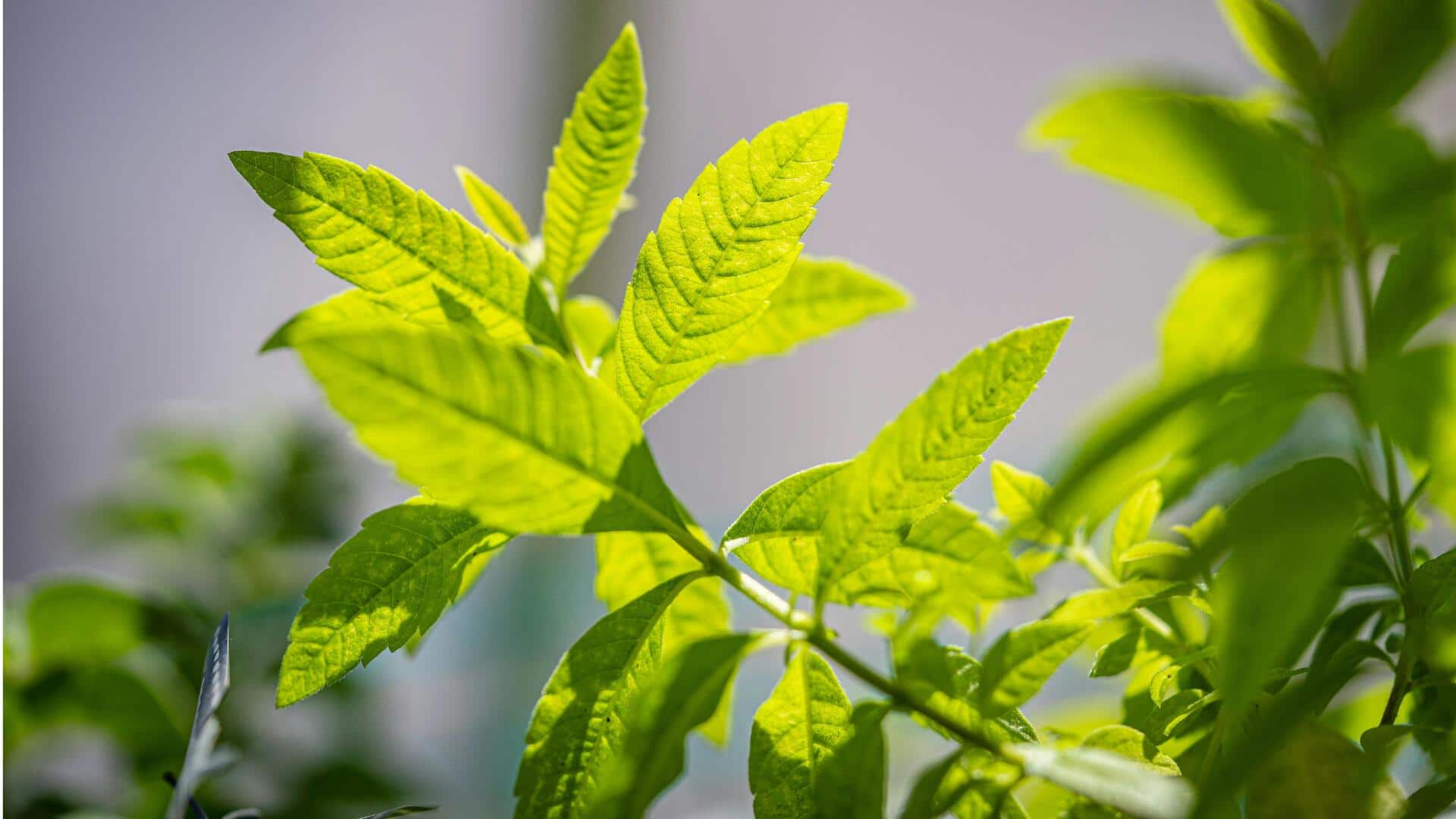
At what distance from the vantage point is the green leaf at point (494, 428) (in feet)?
0.55

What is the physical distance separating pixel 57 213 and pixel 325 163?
9.86 ft

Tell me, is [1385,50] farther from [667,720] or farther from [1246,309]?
[667,720]

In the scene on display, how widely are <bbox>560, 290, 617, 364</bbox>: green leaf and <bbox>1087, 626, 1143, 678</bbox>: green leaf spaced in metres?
0.21

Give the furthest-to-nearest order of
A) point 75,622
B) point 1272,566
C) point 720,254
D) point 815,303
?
point 75,622 < point 815,303 < point 720,254 < point 1272,566

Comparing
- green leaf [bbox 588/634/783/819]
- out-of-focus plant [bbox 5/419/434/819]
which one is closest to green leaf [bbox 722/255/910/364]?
green leaf [bbox 588/634/783/819]

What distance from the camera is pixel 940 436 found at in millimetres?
221

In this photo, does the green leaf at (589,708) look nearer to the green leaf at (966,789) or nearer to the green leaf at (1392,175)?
the green leaf at (966,789)

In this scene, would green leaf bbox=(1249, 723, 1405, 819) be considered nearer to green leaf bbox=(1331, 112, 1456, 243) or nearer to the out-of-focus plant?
green leaf bbox=(1331, 112, 1456, 243)

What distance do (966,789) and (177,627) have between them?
2.07ft

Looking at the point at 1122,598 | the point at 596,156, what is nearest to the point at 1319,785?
the point at 1122,598

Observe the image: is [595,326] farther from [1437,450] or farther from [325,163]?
[1437,450]

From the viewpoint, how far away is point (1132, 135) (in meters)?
0.20

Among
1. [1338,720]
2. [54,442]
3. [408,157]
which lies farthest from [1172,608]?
[54,442]

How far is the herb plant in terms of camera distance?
0.18 metres
